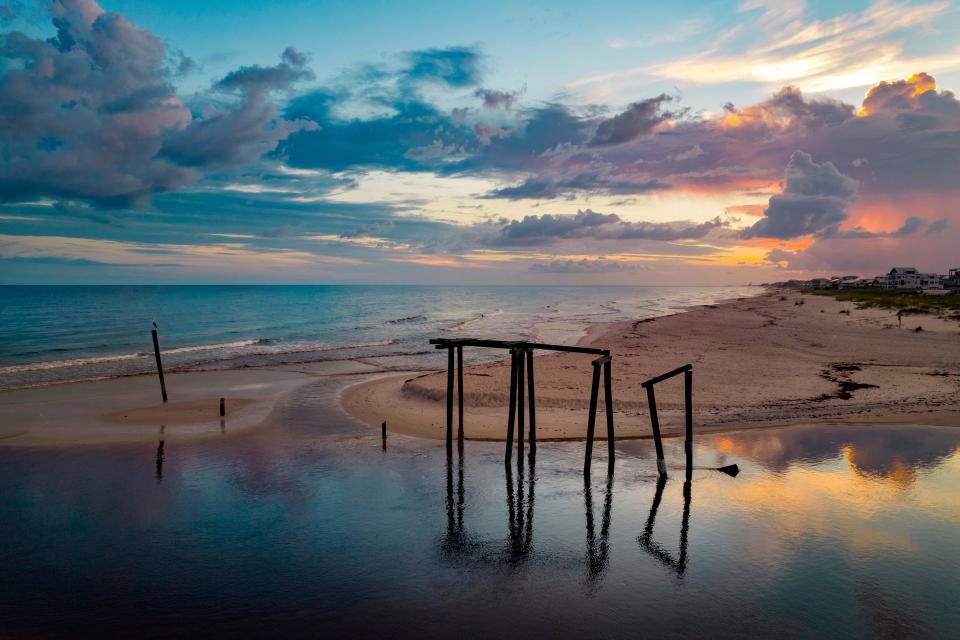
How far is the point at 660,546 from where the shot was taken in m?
11.8

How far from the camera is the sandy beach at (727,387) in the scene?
21.6 meters

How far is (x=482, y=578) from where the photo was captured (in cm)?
1057

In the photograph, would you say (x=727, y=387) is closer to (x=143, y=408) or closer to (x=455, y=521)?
(x=455, y=521)

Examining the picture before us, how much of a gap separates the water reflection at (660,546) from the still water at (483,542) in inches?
1.9

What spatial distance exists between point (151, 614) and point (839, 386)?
28.7 metres

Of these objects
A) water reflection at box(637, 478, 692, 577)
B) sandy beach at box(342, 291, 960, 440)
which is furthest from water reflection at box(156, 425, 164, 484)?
water reflection at box(637, 478, 692, 577)

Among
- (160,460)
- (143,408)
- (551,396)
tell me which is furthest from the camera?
(551,396)

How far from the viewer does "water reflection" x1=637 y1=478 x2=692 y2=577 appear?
11.1 metres

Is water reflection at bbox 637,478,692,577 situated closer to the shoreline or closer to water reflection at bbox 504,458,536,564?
water reflection at bbox 504,458,536,564

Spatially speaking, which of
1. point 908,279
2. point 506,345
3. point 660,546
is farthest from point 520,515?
point 908,279

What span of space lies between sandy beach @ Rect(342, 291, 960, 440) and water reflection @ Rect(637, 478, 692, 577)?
18.9 ft

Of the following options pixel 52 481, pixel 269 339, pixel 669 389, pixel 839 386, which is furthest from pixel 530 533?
pixel 269 339

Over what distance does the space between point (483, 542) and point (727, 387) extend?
62.2ft

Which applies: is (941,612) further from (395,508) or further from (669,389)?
(669,389)
